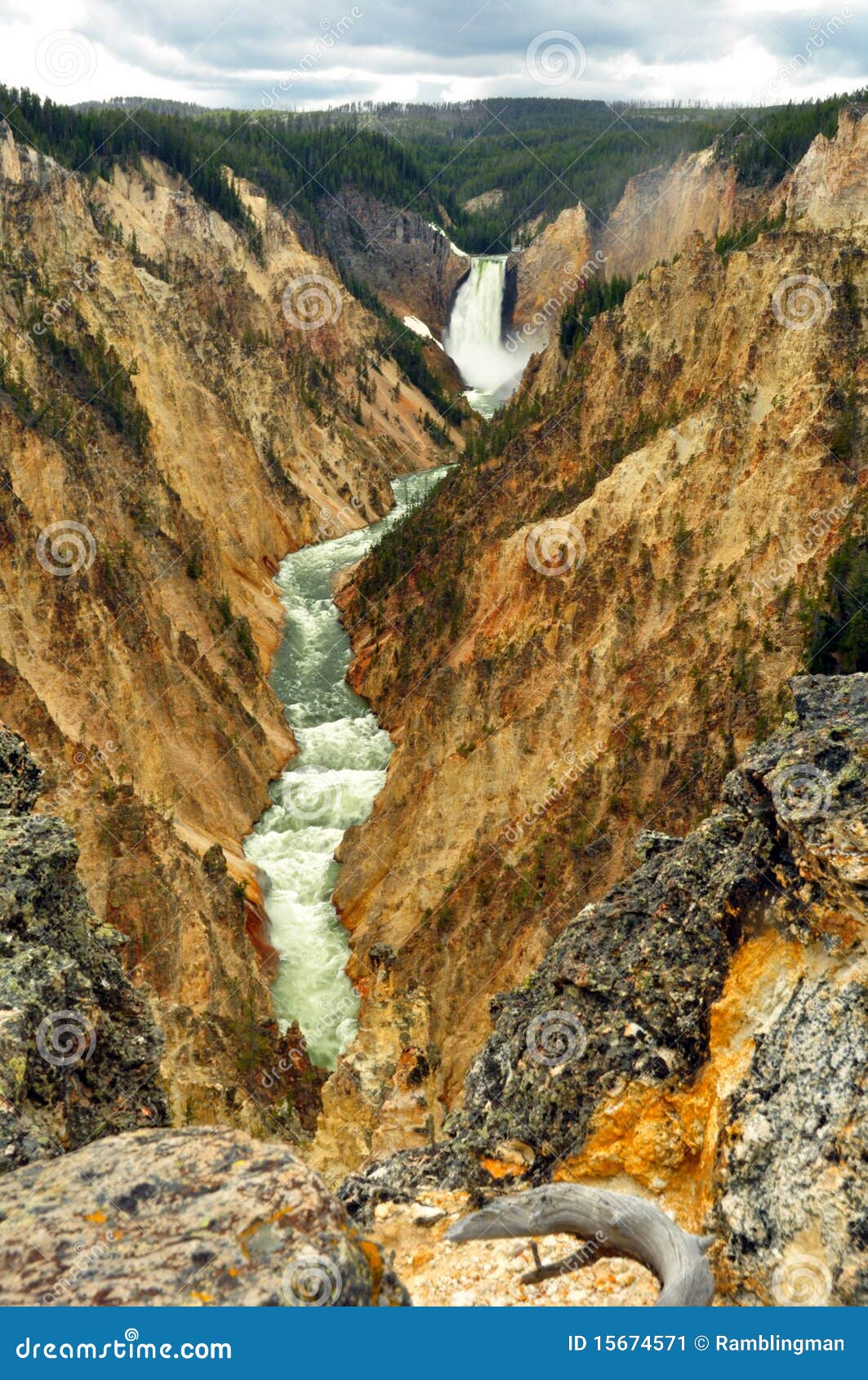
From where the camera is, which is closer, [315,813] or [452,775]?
[452,775]

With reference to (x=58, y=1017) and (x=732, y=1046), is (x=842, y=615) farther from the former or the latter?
(x=58, y=1017)

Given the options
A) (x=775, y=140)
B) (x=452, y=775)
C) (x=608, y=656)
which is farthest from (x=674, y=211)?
(x=452, y=775)

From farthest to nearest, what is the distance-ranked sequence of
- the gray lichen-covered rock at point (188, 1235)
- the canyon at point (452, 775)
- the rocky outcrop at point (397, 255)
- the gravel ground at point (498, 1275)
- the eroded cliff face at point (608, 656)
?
the rocky outcrop at point (397, 255), the eroded cliff face at point (608, 656), the canyon at point (452, 775), the gravel ground at point (498, 1275), the gray lichen-covered rock at point (188, 1235)

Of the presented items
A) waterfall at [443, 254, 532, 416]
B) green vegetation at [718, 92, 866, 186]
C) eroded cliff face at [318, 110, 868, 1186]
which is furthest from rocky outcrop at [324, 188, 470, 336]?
eroded cliff face at [318, 110, 868, 1186]

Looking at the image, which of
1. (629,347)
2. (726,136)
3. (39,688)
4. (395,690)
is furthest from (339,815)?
(726,136)

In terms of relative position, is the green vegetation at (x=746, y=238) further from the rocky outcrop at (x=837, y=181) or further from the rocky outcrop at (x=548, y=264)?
the rocky outcrop at (x=548, y=264)

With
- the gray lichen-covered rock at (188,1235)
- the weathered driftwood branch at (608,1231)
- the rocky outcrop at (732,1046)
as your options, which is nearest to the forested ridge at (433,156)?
the rocky outcrop at (732,1046)
